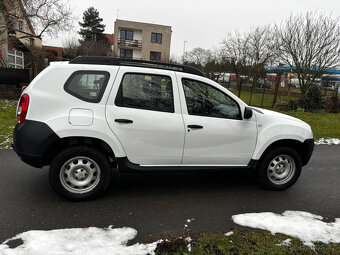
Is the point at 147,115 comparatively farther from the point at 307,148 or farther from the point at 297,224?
the point at 307,148

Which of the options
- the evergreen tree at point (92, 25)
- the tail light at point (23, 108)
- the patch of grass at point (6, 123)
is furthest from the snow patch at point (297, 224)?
the evergreen tree at point (92, 25)

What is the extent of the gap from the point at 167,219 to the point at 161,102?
59.8 inches

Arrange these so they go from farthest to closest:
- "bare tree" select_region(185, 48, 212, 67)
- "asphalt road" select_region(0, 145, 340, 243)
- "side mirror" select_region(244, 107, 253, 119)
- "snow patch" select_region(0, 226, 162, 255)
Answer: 1. "bare tree" select_region(185, 48, 212, 67)
2. "side mirror" select_region(244, 107, 253, 119)
3. "asphalt road" select_region(0, 145, 340, 243)
4. "snow patch" select_region(0, 226, 162, 255)

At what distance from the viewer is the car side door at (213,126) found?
3.82 metres

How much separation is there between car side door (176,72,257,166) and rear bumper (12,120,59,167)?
1765 mm

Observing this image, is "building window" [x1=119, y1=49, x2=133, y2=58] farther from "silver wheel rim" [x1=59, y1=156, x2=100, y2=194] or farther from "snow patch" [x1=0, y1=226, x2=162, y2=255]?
"snow patch" [x1=0, y1=226, x2=162, y2=255]

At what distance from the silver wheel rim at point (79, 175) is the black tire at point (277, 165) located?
2465mm

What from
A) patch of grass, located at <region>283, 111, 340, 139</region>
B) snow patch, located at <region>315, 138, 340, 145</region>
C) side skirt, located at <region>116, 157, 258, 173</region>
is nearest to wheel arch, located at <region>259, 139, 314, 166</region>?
side skirt, located at <region>116, 157, 258, 173</region>

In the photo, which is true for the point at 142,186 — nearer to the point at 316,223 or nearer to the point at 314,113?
the point at 316,223

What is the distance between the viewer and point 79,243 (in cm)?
274

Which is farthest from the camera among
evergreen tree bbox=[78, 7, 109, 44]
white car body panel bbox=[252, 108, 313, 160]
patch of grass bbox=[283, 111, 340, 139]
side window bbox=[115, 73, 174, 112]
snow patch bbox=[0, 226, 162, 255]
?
evergreen tree bbox=[78, 7, 109, 44]

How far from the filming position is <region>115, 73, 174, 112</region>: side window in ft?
11.9

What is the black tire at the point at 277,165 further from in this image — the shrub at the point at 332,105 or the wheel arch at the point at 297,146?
the shrub at the point at 332,105

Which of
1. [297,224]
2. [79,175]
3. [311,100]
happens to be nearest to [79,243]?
[79,175]
